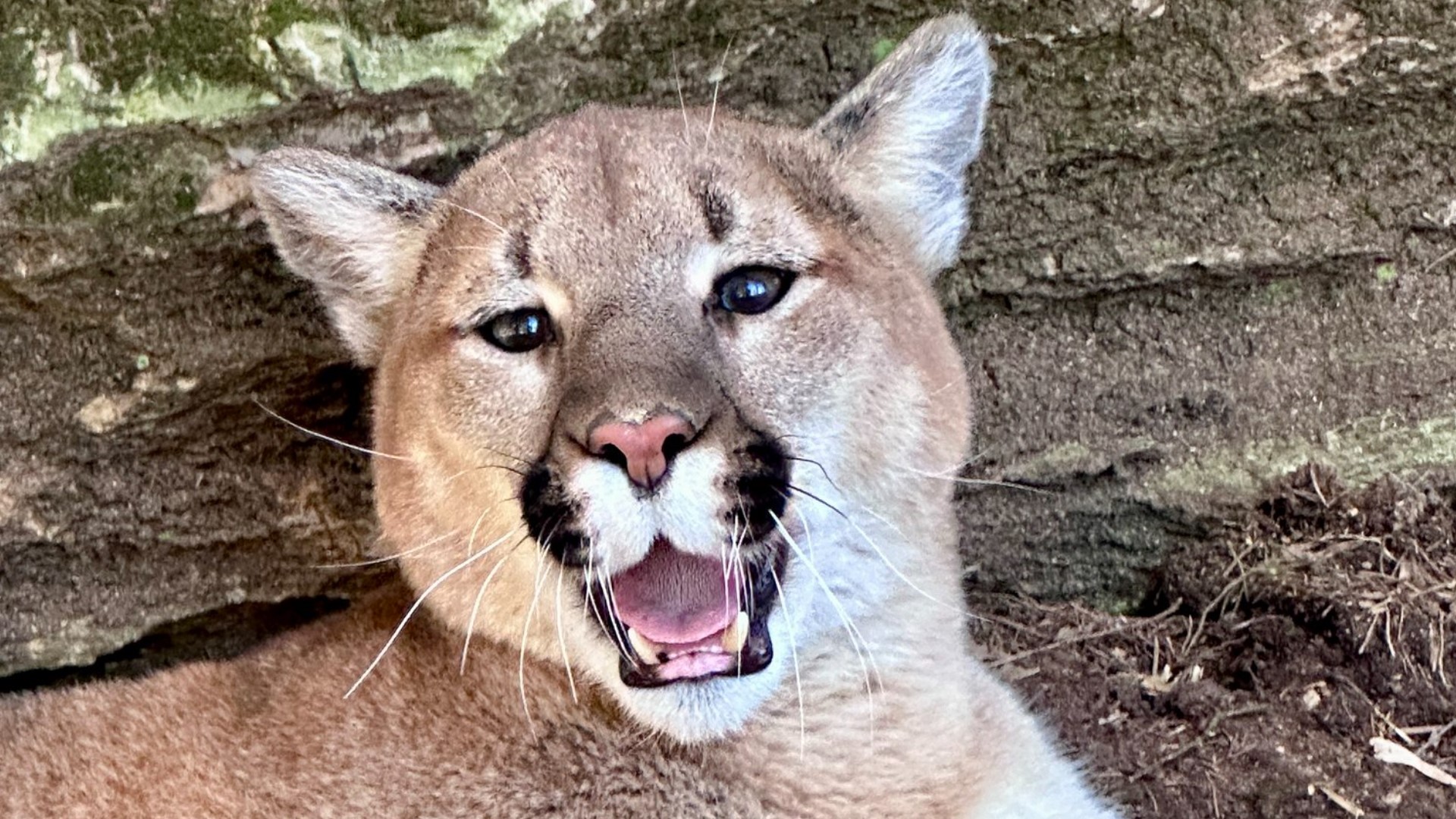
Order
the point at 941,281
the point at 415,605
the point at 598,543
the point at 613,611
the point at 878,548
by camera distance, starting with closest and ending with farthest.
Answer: the point at 598,543
the point at 613,611
the point at 415,605
the point at 878,548
the point at 941,281

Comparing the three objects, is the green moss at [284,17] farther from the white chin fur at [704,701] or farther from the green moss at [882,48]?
the white chin fur at [704,701]

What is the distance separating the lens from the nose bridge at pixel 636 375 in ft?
6.82

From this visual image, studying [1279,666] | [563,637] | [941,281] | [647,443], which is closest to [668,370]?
[647,443]

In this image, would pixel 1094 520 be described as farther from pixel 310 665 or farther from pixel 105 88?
pixel 105 88

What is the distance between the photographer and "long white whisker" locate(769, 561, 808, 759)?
2.30 meters

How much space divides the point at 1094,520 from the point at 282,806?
7.74ft

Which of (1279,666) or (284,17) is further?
(1279,666)

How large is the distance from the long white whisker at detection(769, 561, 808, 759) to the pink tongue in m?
0.11

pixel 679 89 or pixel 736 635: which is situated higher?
pixel 679 89

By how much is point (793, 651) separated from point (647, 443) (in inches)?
25.0

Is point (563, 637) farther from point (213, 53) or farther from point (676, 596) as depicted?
point (213, 53)

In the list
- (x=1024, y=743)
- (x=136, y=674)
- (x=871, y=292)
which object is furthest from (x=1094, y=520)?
(x=136, y=674)

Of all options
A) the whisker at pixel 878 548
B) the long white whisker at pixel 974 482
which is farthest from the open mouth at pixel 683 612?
the long white whisker at pixel 974 482

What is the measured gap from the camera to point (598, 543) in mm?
2123
